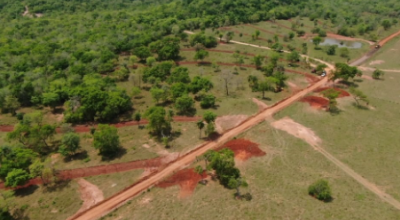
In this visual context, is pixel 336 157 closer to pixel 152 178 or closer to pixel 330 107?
pixel 330 107

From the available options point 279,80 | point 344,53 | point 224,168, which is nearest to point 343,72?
point 279,80

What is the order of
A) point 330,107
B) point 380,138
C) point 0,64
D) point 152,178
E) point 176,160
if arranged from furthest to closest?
point 0,64, point 330,107, point 380,138, point 176,160, point 152,178

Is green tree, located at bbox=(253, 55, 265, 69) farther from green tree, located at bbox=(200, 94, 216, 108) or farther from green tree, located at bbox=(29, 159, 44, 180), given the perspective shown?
green tree, located at bbox=(29, 159, 44, 180)

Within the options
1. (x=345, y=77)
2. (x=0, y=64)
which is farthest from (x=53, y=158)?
(x=345, y=77)

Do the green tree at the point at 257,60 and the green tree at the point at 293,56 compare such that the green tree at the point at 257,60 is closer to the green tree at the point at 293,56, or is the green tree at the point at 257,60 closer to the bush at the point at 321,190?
the green tree at the point at 293,56

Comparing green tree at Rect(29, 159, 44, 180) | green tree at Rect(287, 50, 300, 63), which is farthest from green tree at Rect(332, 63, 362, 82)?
green tree at Rect(29, 159, 44, 180)

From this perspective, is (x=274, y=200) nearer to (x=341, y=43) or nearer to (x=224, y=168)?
(x=224, y=168)

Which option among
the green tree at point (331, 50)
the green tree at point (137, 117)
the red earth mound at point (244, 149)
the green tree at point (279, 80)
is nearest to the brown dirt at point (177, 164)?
the red earth mound at point (244, 149)
